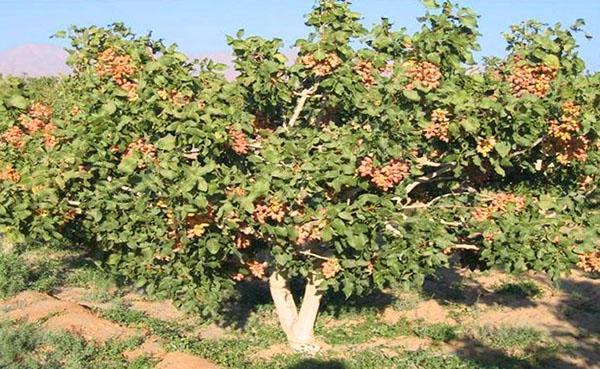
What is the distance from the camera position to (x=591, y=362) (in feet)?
28.7

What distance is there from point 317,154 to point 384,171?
674mm

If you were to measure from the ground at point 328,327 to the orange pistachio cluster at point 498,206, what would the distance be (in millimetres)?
2125

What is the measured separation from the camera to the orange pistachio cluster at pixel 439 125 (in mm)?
6508

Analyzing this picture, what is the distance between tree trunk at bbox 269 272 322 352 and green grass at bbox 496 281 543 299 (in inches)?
157

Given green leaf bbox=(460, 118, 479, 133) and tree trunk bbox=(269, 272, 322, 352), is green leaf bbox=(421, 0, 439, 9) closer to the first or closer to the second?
green leaf bbox=(460, 118, 479, 133)

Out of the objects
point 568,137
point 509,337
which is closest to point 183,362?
point 509,337

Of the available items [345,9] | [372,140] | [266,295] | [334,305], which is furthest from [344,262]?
[266,295]

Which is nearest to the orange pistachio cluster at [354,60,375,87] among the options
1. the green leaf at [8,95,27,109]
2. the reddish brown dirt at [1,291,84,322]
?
the green leaf at [8,95,27,109]

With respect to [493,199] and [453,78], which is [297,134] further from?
[493,199]

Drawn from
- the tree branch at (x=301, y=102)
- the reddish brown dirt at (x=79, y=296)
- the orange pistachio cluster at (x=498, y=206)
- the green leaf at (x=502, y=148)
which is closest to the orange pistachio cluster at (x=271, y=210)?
the tree branch at (x=301, y=102)

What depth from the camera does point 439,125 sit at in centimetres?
656

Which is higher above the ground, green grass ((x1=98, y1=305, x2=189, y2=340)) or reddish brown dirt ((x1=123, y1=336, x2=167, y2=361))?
green grass ((x1=98, y1=305, x2=189, y2=340))

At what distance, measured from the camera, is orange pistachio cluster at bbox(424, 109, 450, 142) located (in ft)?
21.4

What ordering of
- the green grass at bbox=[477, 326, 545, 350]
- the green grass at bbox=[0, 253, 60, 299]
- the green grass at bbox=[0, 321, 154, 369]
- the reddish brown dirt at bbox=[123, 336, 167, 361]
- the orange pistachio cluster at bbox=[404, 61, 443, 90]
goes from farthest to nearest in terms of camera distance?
the green grass at bbox=[0, 253, 60, 299] < the green grass at bbox=[477, 326, 545, 350] < the reddish brown dirt at bbox=[123, 336, 167, 361] < the green grass at bbox=[0, 321, 154, 369] < the orange pistachio cluster at bbox=[404, 61, 443, 90]
